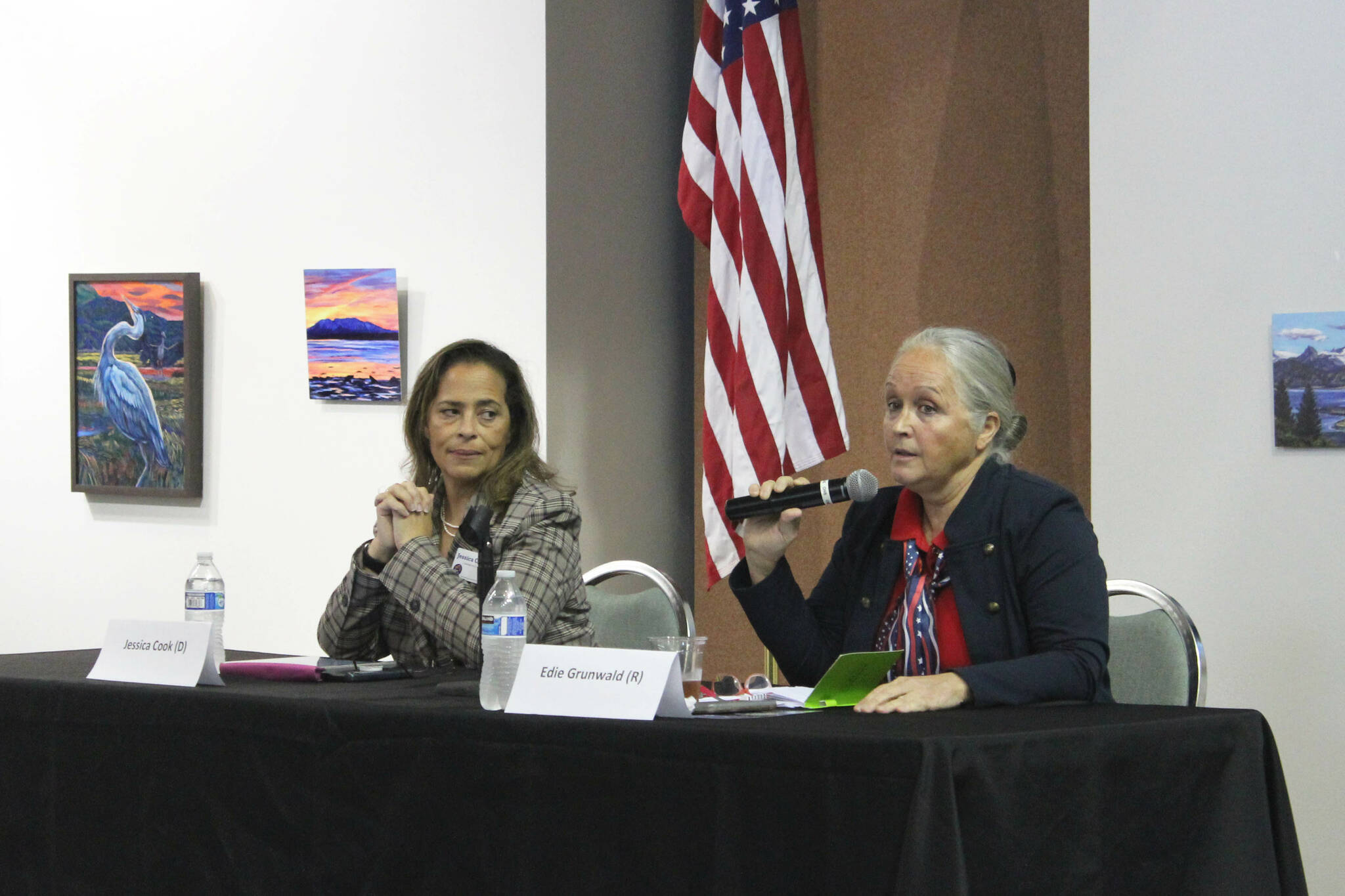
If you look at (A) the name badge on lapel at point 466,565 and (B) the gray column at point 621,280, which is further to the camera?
(B) the gray column at point 621,280

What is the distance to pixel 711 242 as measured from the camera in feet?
14.6

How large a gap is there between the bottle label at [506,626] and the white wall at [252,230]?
2.30 meters

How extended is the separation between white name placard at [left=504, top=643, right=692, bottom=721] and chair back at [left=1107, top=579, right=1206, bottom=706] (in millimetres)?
1117

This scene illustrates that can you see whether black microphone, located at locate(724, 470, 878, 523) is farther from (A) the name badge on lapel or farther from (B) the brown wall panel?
(B) the brown wall panel

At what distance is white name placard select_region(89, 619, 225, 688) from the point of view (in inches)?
94.5

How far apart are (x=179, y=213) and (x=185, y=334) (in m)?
0.44

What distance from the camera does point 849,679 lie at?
7.03 ft

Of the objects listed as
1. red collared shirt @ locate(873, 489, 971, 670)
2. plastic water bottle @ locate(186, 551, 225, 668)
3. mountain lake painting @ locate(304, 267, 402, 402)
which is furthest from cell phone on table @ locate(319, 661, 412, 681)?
mountain lake painting @ locate(304, 267, 402, 402)

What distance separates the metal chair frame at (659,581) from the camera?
10.8 ft

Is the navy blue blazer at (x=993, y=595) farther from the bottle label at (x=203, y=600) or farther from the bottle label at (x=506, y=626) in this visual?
the bottle label at (x=203, y=600)

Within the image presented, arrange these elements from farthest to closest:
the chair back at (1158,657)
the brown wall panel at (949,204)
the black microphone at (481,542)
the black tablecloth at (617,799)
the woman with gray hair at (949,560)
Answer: the brown wall panel at (949,204) → the chair back at (1158,657) → the black microphone at (481,542) → the woman with gray hair at (949,560) → the black tablecloth at (617,799)

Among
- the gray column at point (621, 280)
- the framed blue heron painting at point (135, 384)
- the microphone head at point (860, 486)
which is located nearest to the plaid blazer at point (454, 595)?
the microphone head at point (860, 486)

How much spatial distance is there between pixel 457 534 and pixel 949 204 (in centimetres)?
222

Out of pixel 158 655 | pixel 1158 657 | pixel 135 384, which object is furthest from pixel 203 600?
pixel 135 384
